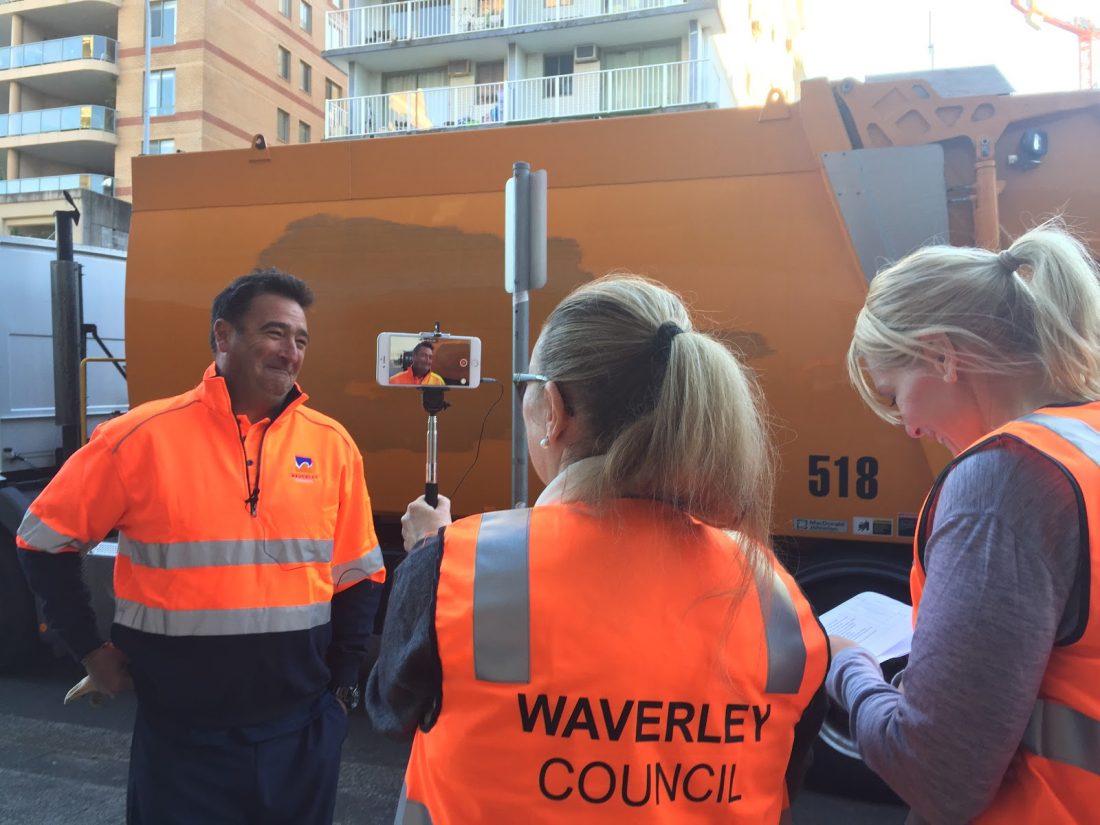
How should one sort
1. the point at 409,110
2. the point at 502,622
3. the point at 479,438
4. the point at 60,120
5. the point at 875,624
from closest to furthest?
the point at 502,622
the point at 875,624
the point at 479,438
the point at 409,110
the point at 60,120

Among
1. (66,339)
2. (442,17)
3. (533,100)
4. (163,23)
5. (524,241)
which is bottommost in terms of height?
(66,339)

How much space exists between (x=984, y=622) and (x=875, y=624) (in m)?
0.48

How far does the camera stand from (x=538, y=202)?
10.2 ft

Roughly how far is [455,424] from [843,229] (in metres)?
1.90

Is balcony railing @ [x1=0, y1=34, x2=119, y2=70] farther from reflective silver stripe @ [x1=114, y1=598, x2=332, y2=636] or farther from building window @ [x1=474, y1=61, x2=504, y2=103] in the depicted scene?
reflective silver stripe @ [x1=114, y1=598, x2=332, y2=636]

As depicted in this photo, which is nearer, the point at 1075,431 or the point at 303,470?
the point at 1075,431

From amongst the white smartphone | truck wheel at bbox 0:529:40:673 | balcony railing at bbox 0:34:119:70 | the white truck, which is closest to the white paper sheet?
the white smartphone

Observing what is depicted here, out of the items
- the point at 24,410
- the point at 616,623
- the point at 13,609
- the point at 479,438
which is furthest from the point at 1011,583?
the point at 24,410

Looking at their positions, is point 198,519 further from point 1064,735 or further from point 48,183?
point 48,183

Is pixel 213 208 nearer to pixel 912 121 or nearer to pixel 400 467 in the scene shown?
pixel 400 467

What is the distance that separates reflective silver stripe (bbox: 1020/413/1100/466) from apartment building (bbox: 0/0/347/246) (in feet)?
113

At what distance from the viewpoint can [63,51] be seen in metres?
32.4

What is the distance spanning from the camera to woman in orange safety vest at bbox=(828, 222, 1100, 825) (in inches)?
38.7

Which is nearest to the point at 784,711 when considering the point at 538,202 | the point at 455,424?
the point at 538,202
